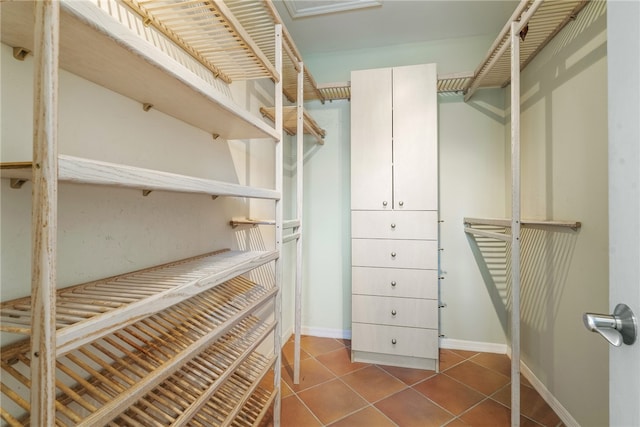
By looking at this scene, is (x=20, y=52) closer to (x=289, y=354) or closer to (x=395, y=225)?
(x=395, y=225)

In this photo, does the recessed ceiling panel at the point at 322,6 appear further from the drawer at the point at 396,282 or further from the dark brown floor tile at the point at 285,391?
the dark brown floor tile at the point at 285,391

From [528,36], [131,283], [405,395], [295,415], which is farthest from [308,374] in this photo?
[528,36]

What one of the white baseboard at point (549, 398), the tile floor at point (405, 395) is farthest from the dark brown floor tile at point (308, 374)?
the white baseboard at point (549, 398)

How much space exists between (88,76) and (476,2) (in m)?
2.40

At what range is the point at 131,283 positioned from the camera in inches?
34.3

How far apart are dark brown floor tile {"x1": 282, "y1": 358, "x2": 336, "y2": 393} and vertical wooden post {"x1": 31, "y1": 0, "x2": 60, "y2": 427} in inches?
67.9

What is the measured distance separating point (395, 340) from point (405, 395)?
38cm

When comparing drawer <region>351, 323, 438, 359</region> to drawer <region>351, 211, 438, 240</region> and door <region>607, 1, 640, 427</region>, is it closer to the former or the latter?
drawer <region>351, 211, 438, 240</region>

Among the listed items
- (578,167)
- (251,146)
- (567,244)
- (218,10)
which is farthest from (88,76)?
(567,244)

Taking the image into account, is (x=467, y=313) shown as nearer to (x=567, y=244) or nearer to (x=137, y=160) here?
(x=567, y=244)

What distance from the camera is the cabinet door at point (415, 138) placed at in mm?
2104

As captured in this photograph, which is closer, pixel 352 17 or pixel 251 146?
pixel 251 146

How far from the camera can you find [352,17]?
7.07ft

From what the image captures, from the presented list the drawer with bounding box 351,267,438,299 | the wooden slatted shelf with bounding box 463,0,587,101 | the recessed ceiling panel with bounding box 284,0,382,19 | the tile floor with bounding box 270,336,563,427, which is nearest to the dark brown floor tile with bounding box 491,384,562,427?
the tile floor with bounding box 270,336,563,427
